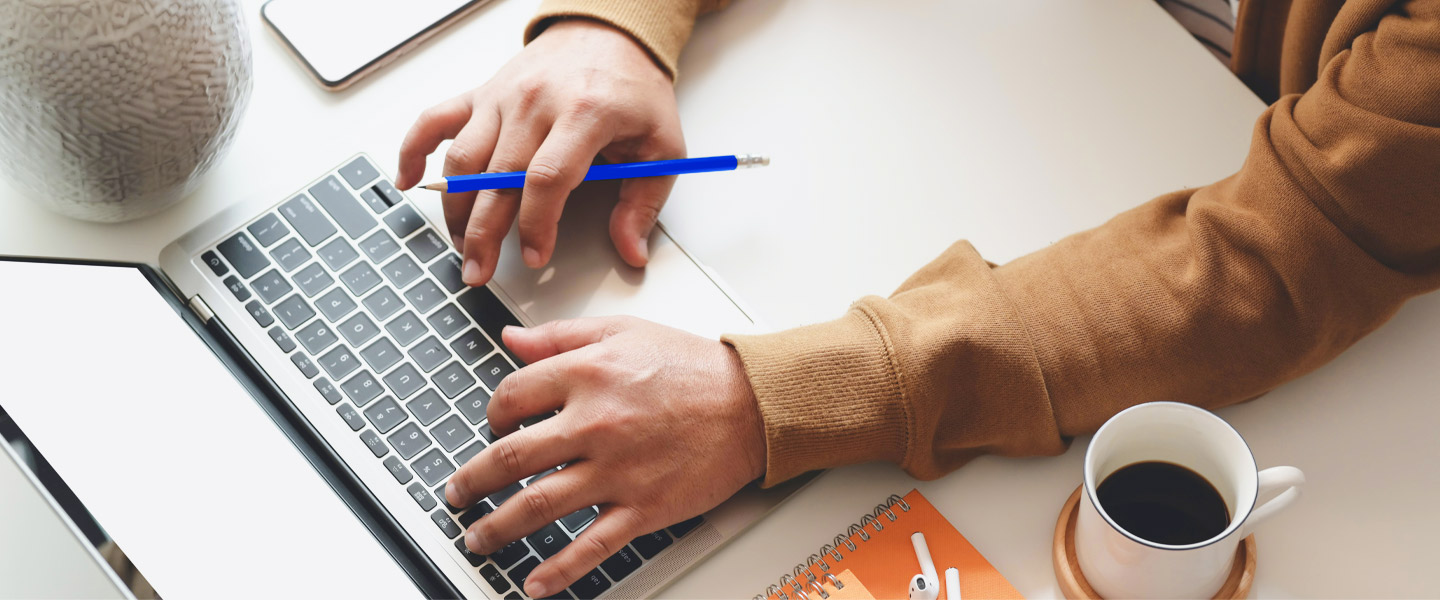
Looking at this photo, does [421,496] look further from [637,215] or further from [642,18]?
[642,18]

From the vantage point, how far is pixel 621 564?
0.62 meters

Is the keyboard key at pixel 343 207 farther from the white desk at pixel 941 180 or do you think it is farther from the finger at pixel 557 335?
the finger at pixel 557 335

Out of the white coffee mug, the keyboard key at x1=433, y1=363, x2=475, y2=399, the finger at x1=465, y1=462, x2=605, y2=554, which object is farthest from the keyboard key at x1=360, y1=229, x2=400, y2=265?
the white coffee mug

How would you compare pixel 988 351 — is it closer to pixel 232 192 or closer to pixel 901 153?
pixel 901 153

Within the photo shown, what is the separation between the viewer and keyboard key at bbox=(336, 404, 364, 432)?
2.13 feet

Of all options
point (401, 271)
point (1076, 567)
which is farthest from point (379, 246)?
point (1076, 567)

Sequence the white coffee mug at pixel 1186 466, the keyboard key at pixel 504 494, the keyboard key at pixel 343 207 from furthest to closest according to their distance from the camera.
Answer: the keyboard key at pixel 343 207, the keyboard key at pixel 504 494, the white coffee mug at pixel 1186 466

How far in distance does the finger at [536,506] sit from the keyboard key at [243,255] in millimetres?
248

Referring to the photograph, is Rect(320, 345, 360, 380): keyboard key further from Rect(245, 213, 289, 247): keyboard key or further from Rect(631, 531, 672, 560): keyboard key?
Rect(631, 531, 672, 560): keyboard key

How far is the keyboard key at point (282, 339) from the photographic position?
2.22 feet

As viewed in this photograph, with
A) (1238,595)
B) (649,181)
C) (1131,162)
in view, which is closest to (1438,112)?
(1131,162)

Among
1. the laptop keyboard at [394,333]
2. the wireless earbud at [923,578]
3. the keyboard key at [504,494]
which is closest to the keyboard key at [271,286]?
the laptop keyboard at [394,333]

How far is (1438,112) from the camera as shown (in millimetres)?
612

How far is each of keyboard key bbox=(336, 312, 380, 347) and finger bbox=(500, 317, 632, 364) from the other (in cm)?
9
